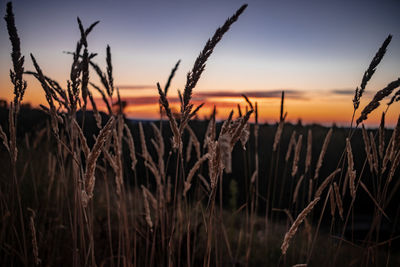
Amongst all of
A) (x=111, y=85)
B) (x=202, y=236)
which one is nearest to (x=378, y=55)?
(x=111, y=85)

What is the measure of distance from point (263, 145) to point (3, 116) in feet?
27.7

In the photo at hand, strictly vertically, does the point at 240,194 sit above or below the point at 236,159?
below

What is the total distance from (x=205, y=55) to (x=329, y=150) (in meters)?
7.56

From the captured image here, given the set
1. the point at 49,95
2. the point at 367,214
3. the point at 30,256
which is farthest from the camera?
the point at 367,214

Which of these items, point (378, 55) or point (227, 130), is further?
point (378, 55)

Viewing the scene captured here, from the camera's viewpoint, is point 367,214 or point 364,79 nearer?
point 364,79

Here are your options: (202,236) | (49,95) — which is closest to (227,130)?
(49,95)

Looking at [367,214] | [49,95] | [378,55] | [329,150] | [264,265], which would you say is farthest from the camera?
[329,150]

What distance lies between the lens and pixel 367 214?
6.89 m

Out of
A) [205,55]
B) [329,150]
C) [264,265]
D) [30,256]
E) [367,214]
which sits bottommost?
[367,214]

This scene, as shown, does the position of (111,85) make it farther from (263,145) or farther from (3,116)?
(3,116)

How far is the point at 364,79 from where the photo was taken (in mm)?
1311

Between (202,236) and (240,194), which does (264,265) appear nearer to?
(202,236)

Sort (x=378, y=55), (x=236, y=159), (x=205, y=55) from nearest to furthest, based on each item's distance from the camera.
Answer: (x=205, y=55)
(x=378, y=55)
(x=236, y=159)
